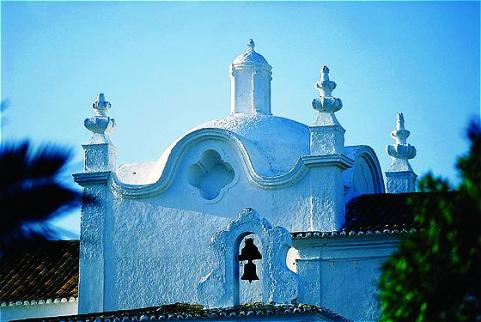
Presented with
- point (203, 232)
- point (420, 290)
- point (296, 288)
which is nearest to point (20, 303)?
point (203, 232)

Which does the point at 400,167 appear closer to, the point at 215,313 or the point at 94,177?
the point at 94,177

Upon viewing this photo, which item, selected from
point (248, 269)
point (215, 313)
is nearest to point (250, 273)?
point (248, 269)

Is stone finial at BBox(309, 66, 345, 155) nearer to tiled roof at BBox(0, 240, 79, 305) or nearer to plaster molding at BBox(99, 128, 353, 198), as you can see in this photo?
plaster molding at BBox(99, 128, 353, 198)

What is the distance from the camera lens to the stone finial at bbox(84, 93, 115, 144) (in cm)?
2942

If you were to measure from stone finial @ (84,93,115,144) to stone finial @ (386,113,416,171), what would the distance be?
17.3 feet

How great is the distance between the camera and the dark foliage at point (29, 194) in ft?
42.1

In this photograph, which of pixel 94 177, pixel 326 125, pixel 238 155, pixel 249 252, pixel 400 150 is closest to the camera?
pixel 249 252

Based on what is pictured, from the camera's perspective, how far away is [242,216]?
26.0 meters

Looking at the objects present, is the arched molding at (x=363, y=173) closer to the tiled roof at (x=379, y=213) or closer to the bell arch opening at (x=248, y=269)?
the tiled roof at (x=379, y=213)

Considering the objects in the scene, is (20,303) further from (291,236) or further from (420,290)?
(420,290)

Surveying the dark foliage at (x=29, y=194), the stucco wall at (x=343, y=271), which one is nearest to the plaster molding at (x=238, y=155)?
the stucco wall at (x=343, y=271)

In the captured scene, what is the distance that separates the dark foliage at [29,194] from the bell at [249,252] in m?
13.1

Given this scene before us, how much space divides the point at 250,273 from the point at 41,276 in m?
5.35

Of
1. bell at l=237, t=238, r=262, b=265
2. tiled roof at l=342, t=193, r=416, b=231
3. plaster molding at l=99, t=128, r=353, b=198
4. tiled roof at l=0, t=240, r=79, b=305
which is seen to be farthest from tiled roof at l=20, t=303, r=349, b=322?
tiled roof at l=0, t=240, r=79, b=305
